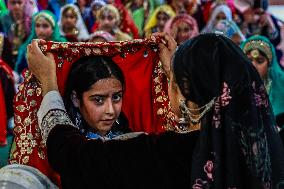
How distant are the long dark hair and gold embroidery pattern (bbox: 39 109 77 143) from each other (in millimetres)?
427

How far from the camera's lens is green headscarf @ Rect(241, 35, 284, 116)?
527 cm

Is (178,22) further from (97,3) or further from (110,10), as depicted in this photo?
(97,3)

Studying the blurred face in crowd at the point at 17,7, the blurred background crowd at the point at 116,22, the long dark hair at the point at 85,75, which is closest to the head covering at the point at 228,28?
the blurred background crowd at the point at 116,22

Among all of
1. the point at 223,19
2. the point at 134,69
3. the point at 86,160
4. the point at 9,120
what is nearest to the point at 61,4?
the point at 223,19

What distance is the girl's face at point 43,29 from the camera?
737 centimetres

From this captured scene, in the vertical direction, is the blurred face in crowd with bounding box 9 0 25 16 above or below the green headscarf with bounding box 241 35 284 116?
above

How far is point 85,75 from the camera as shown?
2727 millimetres

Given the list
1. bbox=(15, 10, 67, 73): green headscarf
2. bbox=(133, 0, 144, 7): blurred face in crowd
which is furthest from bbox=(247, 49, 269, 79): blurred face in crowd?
bbox=(133, 0, 144, 7): blurred face in crowd

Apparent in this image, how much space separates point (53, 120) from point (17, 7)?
6.00 m

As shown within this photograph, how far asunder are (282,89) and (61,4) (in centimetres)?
436

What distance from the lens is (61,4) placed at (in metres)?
8.98

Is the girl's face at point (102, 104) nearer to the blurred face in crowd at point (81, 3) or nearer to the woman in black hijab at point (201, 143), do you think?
the woman in black hijab at point (201, 143)

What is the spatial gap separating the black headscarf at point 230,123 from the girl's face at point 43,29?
18.0ft

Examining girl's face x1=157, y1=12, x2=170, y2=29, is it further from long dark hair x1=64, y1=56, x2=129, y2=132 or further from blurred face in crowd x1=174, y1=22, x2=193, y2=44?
long dark hair x1=64, y1=56, x2=129, y2=132
